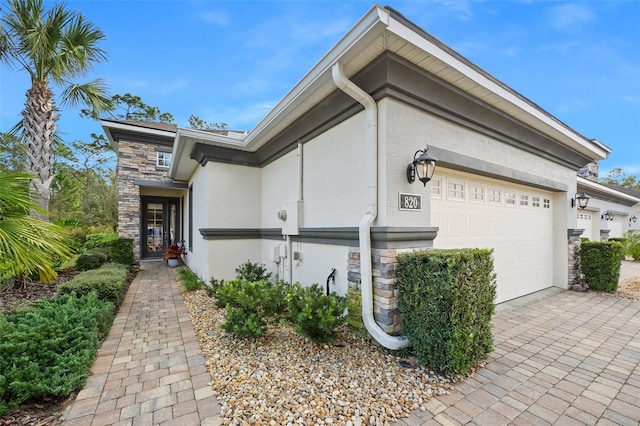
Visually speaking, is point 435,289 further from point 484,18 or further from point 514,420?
point 484,18

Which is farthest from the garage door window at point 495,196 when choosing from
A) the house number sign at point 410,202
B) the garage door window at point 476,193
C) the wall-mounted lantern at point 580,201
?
the wall-mounted lantern at point 580,201

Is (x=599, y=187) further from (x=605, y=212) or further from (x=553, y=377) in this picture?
(x=553, y=377)

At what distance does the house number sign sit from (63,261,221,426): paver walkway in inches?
108

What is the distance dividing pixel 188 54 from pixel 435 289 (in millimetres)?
9006

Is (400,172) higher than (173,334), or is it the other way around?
(400,172)

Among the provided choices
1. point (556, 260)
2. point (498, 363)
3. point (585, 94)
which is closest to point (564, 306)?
point (556, 260)

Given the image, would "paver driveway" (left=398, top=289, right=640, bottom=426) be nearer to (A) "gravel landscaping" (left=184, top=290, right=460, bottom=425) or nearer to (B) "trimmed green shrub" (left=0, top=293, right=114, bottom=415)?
(A) "gravel landscaping" (left=184, top=290, right=460, bottom=425)

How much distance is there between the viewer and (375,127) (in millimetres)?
3303

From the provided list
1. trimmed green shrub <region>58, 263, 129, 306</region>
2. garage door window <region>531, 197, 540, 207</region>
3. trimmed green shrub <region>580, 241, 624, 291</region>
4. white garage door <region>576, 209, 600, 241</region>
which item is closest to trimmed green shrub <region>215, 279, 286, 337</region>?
trimmed green shrub <region>58, 263, 129, 306</region>

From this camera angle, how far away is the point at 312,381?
2.56 meters

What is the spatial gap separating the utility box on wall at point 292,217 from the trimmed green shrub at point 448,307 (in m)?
2.26

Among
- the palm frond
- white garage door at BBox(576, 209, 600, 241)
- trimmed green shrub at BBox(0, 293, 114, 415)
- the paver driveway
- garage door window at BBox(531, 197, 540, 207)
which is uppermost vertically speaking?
the palm frond

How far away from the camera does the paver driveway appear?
2.18m

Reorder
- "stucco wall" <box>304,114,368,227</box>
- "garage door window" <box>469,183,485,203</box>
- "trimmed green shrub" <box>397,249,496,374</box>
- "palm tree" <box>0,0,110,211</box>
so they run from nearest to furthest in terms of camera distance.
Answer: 1. "trimmed green shrub" <box>397,249,496,374</box>
2. "stucco wall" <box>304,114,368,227</box>
3. "garage door window" <box>469,183,485,203</box>
4. "palm tree" <box>0,0,110,211</box>
